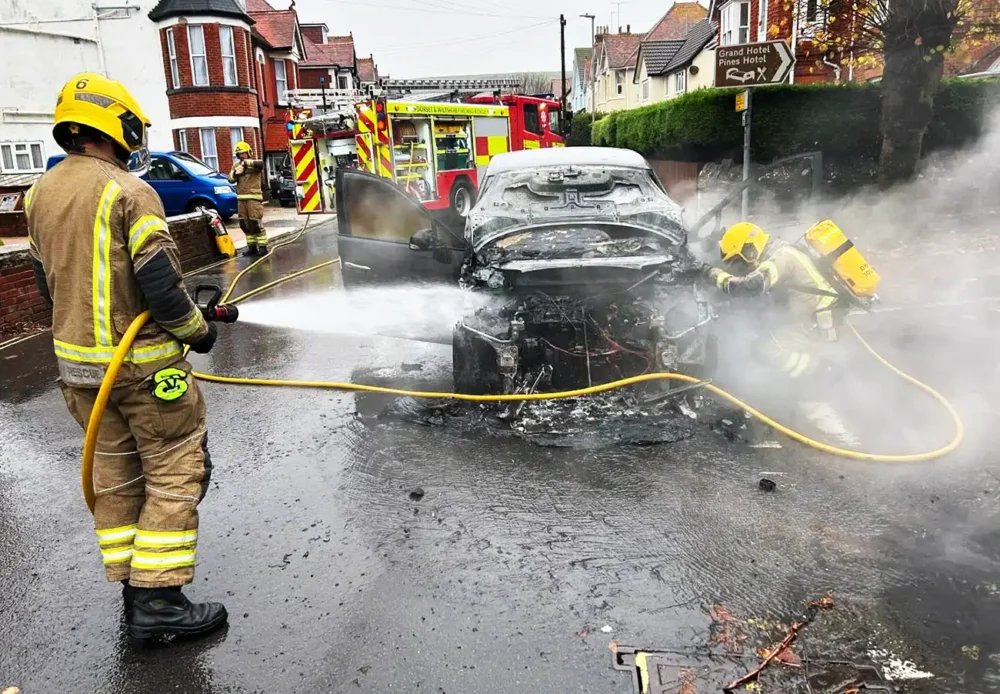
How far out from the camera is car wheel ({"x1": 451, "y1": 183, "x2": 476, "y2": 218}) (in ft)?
53.8

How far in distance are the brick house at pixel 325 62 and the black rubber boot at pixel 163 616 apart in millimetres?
34298

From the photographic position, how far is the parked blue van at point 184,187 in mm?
16125

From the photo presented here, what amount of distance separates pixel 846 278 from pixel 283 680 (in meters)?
4.03

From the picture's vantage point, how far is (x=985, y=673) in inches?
98.1

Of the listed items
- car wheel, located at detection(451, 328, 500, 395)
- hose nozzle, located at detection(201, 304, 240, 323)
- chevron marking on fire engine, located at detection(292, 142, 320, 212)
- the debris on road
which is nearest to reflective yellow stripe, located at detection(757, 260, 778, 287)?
car wheel, located at detection(451, 328, 500, 395)

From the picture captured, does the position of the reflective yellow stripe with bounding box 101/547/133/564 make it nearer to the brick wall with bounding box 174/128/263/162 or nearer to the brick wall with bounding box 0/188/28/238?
the brick wall with bounding box 0/188/28/238

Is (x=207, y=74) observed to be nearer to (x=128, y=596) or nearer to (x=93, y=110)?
(x=93, y=110)

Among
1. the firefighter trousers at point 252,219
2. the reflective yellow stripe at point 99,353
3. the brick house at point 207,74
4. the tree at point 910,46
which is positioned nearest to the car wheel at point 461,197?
the firefighter trousers at point 252,219

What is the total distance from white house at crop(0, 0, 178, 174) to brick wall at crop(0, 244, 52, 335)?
645 inches

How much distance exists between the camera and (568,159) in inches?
268

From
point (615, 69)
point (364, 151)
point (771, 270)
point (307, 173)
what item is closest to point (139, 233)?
point (771, 270)

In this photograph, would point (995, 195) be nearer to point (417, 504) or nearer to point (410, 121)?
point (410, 121)

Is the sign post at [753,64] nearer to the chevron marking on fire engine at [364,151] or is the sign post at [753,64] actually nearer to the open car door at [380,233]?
the open car door at [380,233]

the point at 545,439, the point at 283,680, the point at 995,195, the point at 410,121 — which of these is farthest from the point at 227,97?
the point at 283,680
